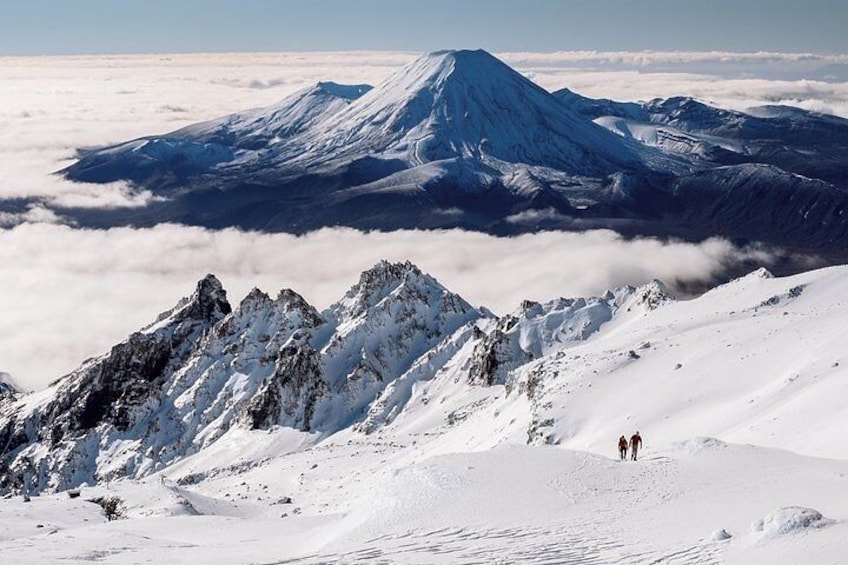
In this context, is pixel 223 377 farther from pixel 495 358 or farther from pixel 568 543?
pixel 568 543

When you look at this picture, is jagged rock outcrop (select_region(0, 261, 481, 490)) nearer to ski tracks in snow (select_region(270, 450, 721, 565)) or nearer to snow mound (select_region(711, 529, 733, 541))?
ski tracks in snow (select_region(270, 450, 721, 565))

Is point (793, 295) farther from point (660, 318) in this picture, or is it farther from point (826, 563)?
point (826, 563)

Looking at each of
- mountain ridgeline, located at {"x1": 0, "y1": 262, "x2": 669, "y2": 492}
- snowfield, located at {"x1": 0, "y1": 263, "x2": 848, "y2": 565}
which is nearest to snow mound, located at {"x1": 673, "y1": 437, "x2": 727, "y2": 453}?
snowfield, located at {"x1": 0, "y1": 263, "x2": 848, "y2": 565}

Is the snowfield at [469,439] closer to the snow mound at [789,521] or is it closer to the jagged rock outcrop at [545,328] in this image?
the snow mound at [789,521]

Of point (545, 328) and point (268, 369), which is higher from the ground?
point (545, 328)

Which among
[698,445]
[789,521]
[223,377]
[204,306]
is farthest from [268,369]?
[789,521]
